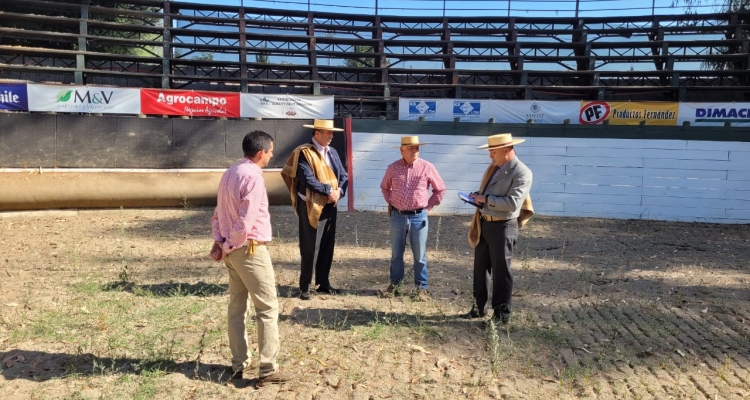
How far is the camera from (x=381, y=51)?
2362 cm

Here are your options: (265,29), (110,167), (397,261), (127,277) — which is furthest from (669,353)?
(265,29)

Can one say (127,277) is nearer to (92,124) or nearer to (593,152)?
(92,124)

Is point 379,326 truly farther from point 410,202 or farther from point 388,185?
point 388,185

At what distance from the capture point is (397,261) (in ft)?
21.1

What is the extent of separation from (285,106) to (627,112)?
10695 mm

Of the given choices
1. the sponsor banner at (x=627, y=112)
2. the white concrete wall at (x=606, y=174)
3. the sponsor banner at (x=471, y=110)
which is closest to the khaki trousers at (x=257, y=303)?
the white concrete wall at (x=606, y=174)

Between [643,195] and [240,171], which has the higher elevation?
[240,171]

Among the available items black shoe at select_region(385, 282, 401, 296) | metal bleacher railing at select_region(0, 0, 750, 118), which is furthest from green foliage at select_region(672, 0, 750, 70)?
black shoe at select_region(385, 282, 401, 296)

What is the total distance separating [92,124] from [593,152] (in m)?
10.4

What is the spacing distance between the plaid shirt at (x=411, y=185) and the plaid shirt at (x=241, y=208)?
2.45m

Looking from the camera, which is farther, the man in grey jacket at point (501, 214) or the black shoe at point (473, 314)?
the black shoe at point (473, 314)

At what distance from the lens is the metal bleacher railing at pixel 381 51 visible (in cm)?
2067

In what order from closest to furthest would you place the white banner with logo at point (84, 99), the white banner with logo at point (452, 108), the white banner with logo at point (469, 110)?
1. the white banner with logo at point (84, 99)
2. the white banner with logo at point (469, 110)
3. the white banner with logo at point (452, 108)

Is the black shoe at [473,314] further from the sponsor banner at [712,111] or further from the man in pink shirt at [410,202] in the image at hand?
the sponsor banner at [712,111]
